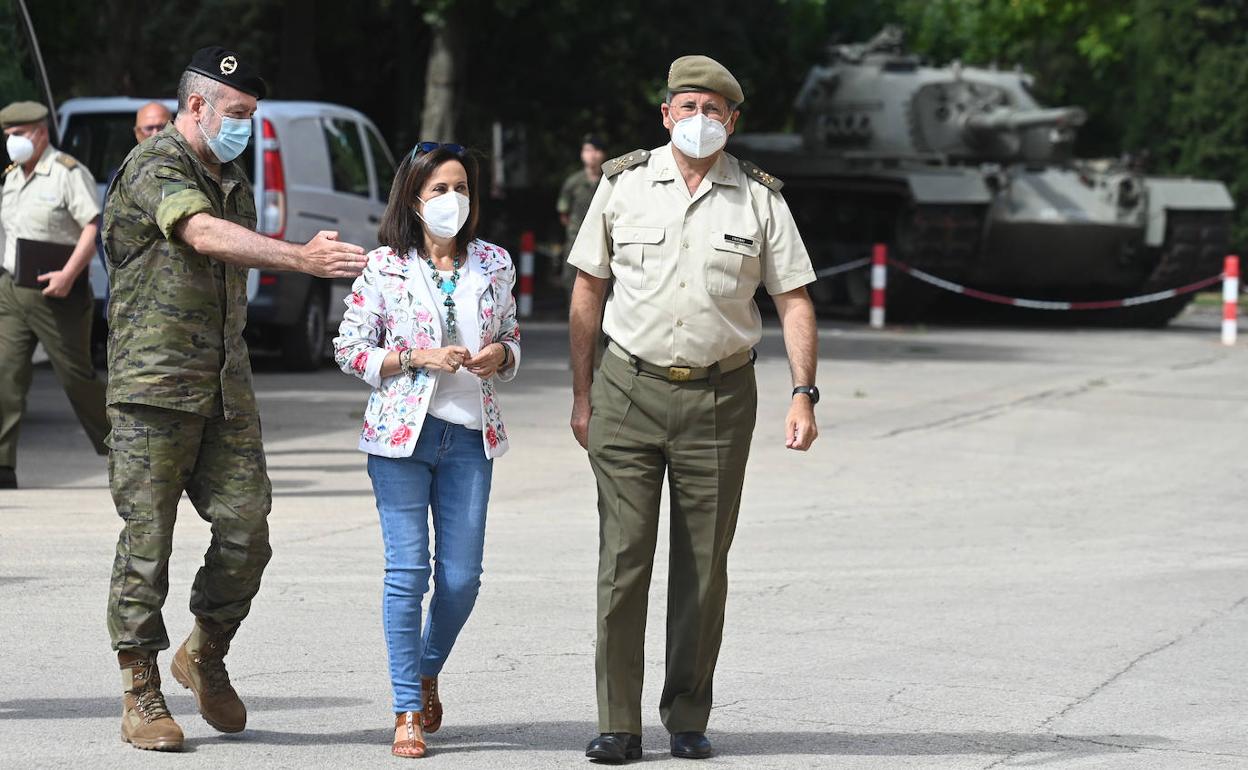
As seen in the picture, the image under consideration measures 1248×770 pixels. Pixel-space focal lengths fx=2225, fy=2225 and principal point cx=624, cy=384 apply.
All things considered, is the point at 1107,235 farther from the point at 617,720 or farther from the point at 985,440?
the point at 617,720

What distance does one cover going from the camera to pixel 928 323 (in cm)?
2669

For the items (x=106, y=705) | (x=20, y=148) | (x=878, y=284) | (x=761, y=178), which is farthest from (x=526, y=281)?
(x=761, y=178)

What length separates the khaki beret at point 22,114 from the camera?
10430 millimetres

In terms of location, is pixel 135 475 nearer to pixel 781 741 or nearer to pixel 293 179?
pixel 781 741

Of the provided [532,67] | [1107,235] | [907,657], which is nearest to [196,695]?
[907,657]

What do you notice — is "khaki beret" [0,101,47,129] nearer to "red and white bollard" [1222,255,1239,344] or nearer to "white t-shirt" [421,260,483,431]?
"white t-shirt" [421,260,483,431]

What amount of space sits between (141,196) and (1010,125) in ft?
75.0

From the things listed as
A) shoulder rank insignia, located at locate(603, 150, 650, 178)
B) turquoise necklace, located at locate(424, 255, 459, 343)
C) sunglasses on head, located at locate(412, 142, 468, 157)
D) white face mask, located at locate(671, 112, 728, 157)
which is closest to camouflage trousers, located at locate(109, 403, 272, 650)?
turquoise necklace, located at locate(424, 255, 459, 343)

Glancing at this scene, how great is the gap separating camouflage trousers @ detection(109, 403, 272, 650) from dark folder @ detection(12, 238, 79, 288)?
4.99 m

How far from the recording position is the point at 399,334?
5602 mm

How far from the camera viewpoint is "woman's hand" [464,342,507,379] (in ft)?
18.2

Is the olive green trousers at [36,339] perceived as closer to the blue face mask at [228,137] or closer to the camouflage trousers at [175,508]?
the camouflage trousers at [175,508]

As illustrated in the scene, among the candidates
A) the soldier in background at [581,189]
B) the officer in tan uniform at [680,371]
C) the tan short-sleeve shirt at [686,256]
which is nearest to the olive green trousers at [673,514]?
the officer in tan uniform at [680,371]

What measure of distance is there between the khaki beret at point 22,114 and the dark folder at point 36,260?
55 centimetres
